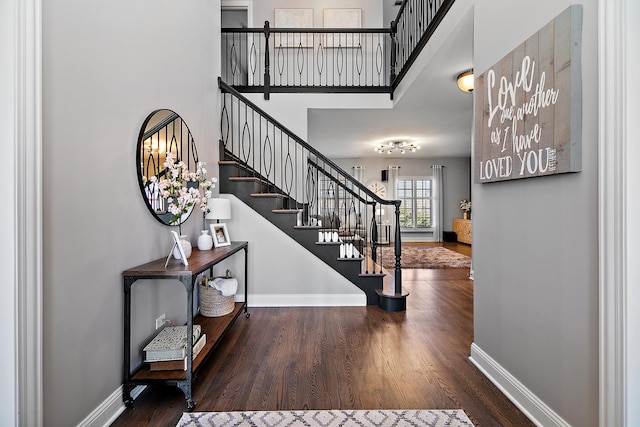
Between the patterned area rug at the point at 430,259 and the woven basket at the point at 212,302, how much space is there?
3519 mm

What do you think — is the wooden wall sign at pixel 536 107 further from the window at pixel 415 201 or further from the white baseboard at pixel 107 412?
the window at pixel 415 201

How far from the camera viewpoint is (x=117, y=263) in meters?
1.76

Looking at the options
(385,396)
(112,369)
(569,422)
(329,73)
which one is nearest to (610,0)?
(569,422)

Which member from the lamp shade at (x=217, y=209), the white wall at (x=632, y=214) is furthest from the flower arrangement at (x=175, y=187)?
the white wall at (x=632, y=214)

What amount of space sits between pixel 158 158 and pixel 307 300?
2216 millimetres

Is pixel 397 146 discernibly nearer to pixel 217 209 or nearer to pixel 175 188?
pixel 217 209

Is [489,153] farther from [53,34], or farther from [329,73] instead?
[329,73]

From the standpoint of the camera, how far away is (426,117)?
544cm

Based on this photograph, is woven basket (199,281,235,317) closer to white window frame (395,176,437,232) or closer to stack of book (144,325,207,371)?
stack of book (144,325,207,371)

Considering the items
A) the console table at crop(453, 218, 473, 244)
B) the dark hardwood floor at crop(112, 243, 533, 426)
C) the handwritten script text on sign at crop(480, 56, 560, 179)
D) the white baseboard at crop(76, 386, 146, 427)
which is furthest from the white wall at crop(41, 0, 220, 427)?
the console table at crop(453, 218, 473, 244)

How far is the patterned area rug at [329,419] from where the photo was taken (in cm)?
162

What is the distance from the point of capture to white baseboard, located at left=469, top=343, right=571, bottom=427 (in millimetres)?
1562

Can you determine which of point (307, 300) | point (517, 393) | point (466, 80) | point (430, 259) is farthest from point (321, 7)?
point (517, 393)

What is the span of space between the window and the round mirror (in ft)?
27.0
